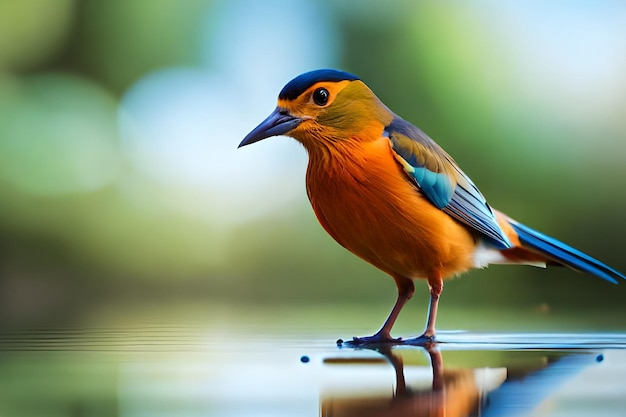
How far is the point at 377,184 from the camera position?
1650 mm

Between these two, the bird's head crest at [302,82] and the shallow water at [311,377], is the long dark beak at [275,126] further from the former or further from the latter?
the shallow water at [311,377]

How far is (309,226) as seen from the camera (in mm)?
4340

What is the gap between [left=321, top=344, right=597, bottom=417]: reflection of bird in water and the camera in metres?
0.93

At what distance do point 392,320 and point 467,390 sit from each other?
72cm

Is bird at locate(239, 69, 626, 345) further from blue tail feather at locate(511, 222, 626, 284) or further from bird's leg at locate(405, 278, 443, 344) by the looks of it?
blue tail feather at locate(511, 222, 626, 284)

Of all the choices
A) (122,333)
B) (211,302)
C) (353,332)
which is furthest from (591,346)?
(211,302)

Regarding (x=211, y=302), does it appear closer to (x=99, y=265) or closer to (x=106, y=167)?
(x=99, y=265)

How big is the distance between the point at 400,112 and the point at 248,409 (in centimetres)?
296

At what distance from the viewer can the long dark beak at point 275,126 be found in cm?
166

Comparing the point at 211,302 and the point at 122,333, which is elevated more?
the point at 211,302

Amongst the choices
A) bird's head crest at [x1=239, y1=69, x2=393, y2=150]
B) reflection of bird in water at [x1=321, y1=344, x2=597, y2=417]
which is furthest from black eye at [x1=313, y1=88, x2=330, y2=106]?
reflection of bird in water at [x1=321, y1=344, x2=597, y2=417]

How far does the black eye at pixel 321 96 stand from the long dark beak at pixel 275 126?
6cm

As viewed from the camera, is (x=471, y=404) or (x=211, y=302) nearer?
(x=471, y=404)

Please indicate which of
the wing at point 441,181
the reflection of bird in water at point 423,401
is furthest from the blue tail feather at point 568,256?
the reflection of bird in water at point 423,401
